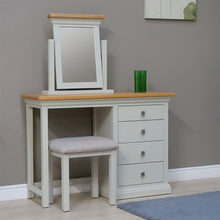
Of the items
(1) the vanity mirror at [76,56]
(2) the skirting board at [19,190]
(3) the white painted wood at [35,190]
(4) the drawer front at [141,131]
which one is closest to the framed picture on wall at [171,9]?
(1) the vanity mirror at [76,56]

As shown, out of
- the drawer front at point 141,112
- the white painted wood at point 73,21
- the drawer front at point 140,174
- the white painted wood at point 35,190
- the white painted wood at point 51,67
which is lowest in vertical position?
the white painted wood at point 35,190

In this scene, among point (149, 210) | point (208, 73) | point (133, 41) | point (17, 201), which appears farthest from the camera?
point (208, 73)

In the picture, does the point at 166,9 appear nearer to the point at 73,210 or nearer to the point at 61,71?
the point at 61,71

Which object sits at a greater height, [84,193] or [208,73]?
[208,73]

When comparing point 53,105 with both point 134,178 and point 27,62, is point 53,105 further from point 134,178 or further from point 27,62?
point 134,178

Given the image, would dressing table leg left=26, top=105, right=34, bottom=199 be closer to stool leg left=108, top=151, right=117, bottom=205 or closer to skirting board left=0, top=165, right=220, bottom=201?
skirting board left=0, top=165, right=220, bottom=201

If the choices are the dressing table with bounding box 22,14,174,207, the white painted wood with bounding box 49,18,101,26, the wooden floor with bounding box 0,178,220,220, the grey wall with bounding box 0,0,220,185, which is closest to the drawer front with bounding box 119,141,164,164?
the dressing table with bounding box 22,14,174,207

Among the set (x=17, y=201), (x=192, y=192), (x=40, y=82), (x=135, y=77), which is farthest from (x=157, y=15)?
(x=17, y=201)

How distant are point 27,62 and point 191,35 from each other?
4.41 ft

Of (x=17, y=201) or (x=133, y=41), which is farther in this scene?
(x=133, y=41)

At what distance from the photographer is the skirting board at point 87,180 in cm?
349

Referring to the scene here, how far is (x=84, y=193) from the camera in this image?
12.0ft

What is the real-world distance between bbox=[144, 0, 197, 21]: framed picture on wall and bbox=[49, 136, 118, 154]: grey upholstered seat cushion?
114cm

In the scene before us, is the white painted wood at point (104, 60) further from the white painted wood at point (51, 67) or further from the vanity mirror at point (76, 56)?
the white painted wood at point (51, 67)
